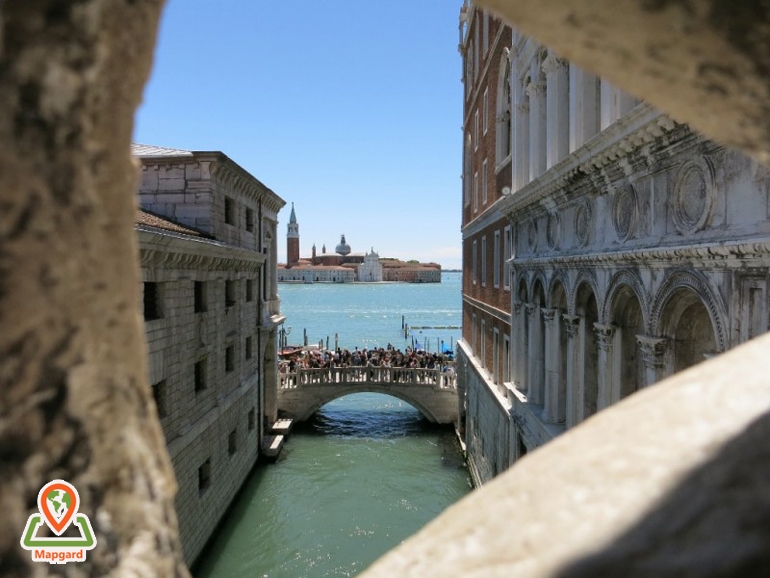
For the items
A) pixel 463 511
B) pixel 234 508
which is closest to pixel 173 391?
pixel 234 508

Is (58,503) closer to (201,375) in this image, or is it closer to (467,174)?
(201,375)

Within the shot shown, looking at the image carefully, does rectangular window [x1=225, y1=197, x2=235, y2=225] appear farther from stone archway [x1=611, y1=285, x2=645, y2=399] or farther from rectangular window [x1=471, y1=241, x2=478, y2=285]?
stone archway [x1=611, y1=285, x2=645, y2=399]

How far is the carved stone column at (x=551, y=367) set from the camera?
413 inches

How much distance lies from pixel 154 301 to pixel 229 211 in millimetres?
6226

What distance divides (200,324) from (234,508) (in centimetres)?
618

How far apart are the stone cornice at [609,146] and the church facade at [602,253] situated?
0.02 metres

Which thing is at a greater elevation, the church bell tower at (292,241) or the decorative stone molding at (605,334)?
the church bell tower at (292,241)

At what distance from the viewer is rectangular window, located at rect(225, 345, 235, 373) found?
52.9 ft

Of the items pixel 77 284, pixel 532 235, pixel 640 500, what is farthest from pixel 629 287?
pixel 77 284

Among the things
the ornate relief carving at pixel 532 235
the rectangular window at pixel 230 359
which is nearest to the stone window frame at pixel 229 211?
the rectangular window at pixel 230 359

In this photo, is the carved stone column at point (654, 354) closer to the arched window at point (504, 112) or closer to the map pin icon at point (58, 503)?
the map pin icon at point (58, 503)

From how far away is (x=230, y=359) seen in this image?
1625cm

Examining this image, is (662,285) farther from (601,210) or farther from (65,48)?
(65,48)

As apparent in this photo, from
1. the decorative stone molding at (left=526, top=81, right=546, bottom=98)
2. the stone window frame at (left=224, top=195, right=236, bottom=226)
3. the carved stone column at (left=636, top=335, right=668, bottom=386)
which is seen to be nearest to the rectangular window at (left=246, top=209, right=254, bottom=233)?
the stone window frame at (left=224, top=195, right=236, bottom=226)
